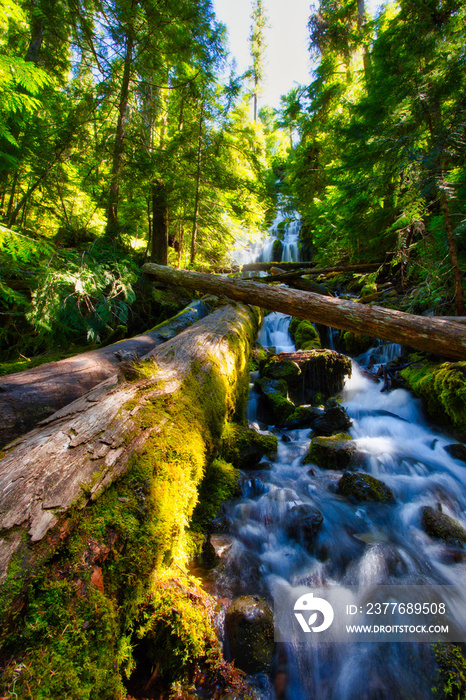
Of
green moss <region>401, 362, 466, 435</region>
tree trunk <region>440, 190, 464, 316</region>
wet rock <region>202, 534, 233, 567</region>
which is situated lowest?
wet rock <region>202, 534, 233, 567</region>

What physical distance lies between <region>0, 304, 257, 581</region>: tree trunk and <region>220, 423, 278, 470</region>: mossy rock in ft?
2.28

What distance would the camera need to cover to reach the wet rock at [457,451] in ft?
15.2

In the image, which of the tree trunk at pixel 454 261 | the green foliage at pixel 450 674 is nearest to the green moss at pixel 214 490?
the green foliage at pixel 450 674

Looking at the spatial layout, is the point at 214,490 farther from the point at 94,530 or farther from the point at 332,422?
the point at 332,422

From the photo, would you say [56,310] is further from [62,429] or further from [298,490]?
[298,490]

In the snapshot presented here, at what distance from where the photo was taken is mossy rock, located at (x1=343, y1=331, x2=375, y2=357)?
8812mm

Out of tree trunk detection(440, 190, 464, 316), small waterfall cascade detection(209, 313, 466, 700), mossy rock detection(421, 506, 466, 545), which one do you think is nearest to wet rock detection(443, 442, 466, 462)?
small waterfall cascade detection(209, 313, 466, 700)

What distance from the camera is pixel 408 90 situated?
573cm

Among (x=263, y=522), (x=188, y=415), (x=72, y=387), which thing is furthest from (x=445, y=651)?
(x=72, y=387)

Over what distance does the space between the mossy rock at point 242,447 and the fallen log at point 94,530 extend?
1.30m

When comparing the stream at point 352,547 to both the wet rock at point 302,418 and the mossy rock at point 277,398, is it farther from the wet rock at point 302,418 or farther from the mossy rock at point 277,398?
the mossy rock at point 277,398

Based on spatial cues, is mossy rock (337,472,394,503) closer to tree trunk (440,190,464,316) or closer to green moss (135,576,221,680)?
green moss (135,576,221,680)

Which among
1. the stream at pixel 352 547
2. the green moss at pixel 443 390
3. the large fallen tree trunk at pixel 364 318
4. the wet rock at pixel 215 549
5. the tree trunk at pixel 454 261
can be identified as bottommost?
the stream at pixel 352 547

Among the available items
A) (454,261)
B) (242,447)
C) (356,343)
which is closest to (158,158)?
(454,261)
